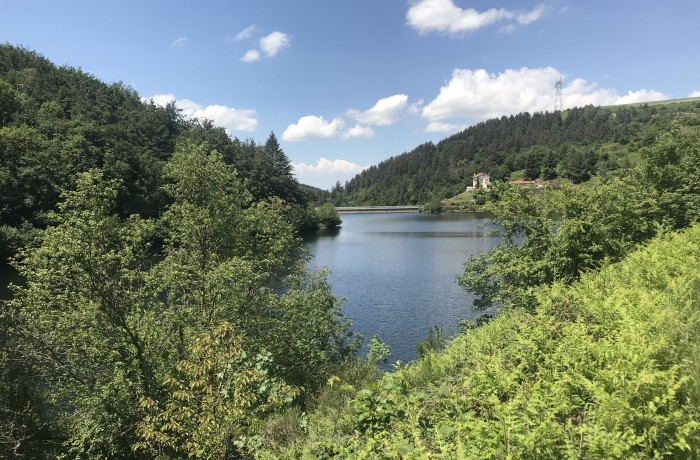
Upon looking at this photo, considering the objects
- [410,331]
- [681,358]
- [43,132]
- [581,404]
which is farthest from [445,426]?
[43,132]

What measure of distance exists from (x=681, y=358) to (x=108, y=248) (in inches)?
550

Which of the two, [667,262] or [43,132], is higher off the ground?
[43,132]

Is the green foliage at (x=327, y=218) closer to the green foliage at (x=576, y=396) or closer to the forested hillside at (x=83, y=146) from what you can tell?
the forested hillside at (x=83, y=146)

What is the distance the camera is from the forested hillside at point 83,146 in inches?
2148

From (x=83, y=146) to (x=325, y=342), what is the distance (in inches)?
2560

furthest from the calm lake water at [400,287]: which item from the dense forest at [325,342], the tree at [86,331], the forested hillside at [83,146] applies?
the tree at [86,331]

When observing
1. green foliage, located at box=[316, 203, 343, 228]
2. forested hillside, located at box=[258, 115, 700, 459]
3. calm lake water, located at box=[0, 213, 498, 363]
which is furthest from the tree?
green foliage, located at box=[316, 203, 343, 228]

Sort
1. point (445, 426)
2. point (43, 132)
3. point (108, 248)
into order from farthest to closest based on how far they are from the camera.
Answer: point (43, 132) → point (108, 248) → point (445, 426)

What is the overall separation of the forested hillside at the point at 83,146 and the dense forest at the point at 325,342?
440 inches

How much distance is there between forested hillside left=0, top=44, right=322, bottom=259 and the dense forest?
11167mm

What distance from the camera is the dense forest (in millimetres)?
3732

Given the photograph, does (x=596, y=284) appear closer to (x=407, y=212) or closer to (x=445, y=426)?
(x=445, y=426)

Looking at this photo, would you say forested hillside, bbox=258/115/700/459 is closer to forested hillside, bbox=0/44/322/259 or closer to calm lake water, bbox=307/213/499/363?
calm lake water, bbox=307/213/499/363

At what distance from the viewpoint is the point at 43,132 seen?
68.2m
